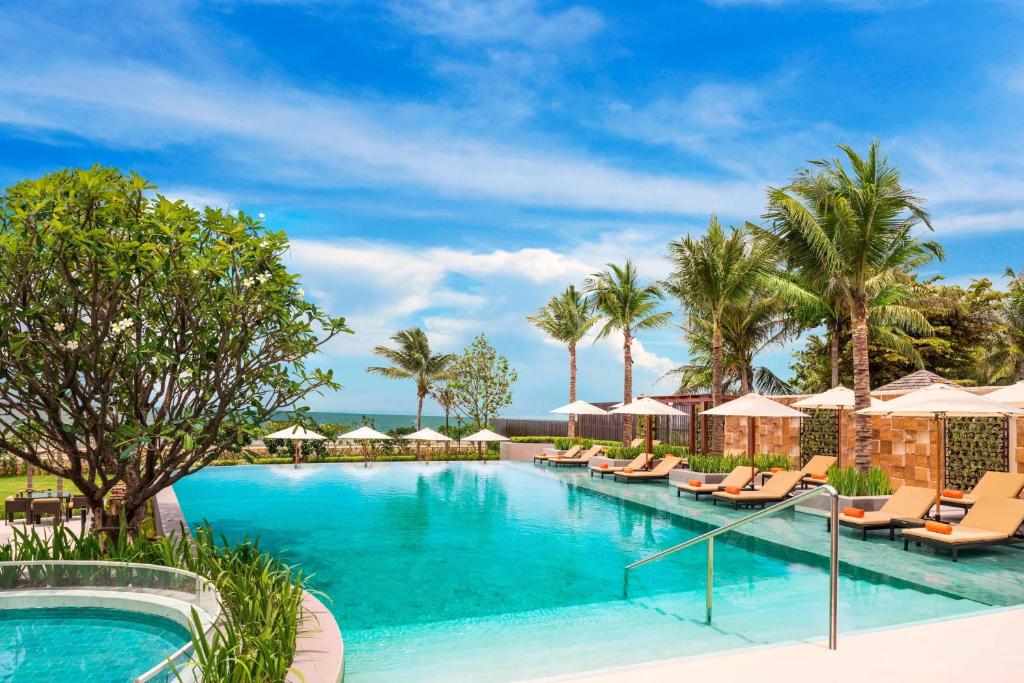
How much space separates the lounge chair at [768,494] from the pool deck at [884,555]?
27 centimetres

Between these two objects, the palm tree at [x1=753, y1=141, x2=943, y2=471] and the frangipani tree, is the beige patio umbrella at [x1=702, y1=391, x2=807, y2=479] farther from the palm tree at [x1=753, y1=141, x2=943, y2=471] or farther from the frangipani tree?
the frangipani tree

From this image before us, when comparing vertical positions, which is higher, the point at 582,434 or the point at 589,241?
the point at 589,241

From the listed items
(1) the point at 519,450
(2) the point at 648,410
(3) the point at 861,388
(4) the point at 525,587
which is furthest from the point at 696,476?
(1) the point at 519,450

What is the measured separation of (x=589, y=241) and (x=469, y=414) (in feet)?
46.3

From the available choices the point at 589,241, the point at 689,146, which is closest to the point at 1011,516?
the point at 689,146

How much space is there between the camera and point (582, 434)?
3425cm

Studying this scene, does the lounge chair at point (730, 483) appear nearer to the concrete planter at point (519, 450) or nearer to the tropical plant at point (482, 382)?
the concrete planter at point (519, 450)

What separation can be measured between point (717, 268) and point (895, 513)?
476 inches

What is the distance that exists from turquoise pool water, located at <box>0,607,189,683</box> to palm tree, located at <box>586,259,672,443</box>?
75.4 ft

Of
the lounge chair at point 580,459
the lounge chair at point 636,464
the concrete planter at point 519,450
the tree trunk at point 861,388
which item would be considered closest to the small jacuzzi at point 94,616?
the tree trunk at point 861,388

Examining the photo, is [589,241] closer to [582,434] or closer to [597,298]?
[597,298]

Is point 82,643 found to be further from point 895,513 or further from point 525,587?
point 895,513

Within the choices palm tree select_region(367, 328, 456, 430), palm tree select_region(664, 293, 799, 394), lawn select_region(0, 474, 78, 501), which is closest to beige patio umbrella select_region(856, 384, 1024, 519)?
palm tree select_region(664, 293, 799, 394)

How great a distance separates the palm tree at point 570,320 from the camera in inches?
1395
